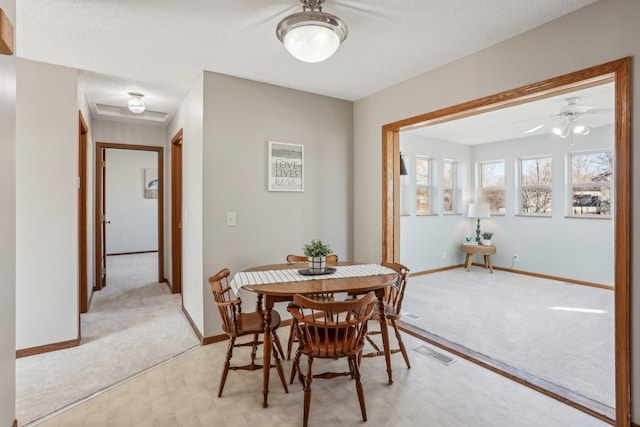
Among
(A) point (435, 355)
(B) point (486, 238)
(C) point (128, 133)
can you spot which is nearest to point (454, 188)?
(B) point (486, 238)

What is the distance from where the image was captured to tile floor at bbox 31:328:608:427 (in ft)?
6.23

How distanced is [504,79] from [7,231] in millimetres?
3231

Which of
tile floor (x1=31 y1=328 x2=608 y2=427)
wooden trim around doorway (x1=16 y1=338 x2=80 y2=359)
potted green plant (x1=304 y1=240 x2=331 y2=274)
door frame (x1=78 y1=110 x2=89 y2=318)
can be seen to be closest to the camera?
tile floor (x1=31 y1=328 x2=608 y2=427)

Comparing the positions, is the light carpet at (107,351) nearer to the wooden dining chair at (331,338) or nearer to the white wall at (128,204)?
the wooden dining chair at (331,338)

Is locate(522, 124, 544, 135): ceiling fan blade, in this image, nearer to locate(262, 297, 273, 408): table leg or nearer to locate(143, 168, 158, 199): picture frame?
locate(262, 297, 273, 408): table leg

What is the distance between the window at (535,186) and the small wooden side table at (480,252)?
36.9 inches

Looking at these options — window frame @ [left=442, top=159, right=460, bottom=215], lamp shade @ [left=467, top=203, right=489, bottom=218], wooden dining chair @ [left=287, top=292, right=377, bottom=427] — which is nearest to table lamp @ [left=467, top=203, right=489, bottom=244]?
lamp shade @ [left=467, top=203, right=489, bottom=218]

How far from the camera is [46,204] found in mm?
2824

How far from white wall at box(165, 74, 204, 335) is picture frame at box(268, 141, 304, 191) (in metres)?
0.65

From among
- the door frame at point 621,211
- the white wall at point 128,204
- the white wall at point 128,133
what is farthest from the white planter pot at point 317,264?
the white wall at point 128,204

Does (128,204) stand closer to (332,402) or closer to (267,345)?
(267,345)

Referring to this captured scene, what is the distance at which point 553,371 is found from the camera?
2.46 metres

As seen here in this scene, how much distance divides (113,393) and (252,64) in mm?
2709

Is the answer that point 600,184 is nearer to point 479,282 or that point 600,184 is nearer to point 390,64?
point 479,282
